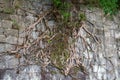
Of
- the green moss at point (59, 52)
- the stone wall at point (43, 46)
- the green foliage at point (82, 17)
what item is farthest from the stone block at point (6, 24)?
the green foliage at point (82, 17)

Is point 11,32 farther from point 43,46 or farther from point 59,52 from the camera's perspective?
point 59,52

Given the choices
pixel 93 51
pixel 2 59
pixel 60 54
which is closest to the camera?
pixel 2 59

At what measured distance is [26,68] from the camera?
3254mm

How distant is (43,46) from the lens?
11.2 feet

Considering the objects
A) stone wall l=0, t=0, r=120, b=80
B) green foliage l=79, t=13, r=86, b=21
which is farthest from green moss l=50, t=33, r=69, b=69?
green foliage l=79, t=13, r=86, b=21

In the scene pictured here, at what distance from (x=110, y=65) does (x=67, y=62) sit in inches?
27.2

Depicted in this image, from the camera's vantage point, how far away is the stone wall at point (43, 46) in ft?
10.5

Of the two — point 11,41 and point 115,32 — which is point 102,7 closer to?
point 115,32

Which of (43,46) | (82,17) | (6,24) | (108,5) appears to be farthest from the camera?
(108,5)

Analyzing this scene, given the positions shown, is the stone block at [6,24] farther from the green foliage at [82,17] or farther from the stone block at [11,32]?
the green foliage at [82,17]

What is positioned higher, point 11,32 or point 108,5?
point 108,5

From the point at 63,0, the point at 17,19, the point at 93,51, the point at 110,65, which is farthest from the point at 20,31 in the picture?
the point at 110,65

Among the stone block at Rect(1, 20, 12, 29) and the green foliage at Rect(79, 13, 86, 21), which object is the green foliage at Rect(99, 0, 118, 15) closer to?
the green foliage at Rect(79, 13, 86, 21)

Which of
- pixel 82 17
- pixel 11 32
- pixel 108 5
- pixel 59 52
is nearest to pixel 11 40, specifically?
pixel 11 32
